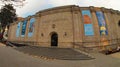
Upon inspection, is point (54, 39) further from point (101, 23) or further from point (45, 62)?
point (45, 62)

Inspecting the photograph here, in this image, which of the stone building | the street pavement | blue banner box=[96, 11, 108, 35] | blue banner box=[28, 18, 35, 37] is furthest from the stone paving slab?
blue banner box=[28, 18, 35, 37]

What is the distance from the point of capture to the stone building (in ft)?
79.7

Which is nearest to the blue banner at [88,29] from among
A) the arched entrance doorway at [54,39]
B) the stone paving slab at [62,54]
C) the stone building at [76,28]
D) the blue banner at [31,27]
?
the stone building at [76,28]

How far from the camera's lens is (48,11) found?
28.0 m

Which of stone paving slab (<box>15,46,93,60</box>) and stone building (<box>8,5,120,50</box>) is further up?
stone building (<box>8,5,120,50</box>)

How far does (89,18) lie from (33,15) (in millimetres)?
12833

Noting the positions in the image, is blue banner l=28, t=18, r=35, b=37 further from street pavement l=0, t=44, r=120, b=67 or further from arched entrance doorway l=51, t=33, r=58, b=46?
street pavement l=0, t=44, r=120, b=67

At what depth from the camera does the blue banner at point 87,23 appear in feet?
79.8

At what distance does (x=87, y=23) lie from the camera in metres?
24.7

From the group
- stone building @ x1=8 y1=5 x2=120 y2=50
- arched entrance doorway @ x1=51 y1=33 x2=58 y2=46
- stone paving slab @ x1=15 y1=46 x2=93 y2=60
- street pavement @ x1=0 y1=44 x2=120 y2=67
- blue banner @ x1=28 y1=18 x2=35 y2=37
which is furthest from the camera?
blue banner @ x1=28 y1=18 x2=35 y2=37

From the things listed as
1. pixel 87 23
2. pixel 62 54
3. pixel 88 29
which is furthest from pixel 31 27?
pixel 62 54

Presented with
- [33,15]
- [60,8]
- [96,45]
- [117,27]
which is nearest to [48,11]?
[60,8]

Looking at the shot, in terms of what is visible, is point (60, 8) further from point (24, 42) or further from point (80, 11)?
point (24, 42)

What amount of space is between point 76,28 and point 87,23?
6.90 feet
